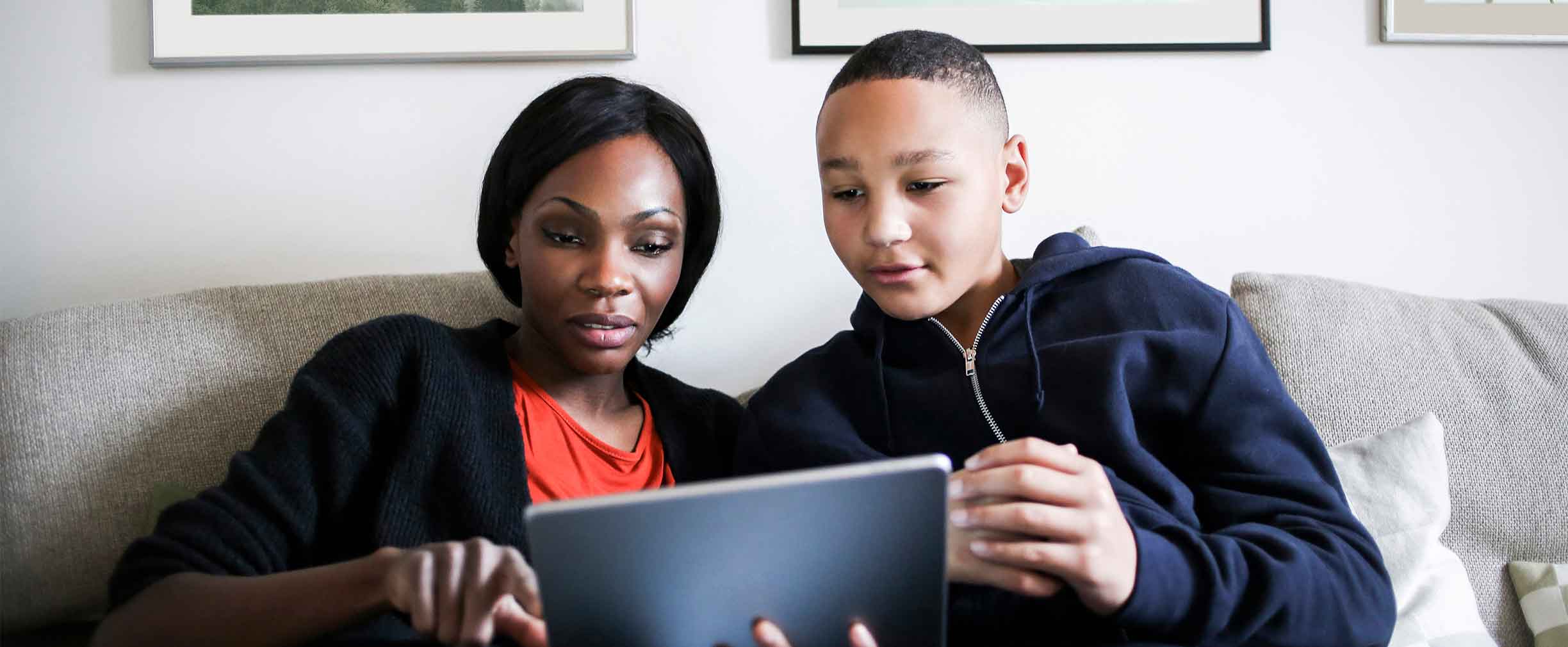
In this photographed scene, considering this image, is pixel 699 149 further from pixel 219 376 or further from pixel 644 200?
pixel 219 376

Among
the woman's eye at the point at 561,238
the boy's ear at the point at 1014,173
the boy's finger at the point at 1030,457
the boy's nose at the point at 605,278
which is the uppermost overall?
the boy's ear at the point at 1014,173

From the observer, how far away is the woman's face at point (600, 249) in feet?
3.94

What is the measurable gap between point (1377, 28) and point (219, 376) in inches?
65.6

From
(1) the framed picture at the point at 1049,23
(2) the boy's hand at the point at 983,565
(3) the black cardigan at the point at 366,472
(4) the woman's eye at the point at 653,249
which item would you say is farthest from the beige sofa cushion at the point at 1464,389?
(3) the black cardigan at the point at 366,472

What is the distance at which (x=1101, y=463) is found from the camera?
1.06 metres

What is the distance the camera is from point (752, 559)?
2.38ft

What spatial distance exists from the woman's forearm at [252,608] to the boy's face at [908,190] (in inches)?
21.2

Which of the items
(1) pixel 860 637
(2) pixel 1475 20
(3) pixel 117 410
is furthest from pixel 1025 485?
(2) pixel 1475 20

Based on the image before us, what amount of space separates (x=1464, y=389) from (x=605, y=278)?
1.05m

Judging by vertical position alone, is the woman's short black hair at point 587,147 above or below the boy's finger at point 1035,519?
above

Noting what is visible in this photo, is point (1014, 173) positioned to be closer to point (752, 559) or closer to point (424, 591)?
point (752, 559)

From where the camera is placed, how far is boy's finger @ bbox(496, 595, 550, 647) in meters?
0.83

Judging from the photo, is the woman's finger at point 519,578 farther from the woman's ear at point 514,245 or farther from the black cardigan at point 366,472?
the woman's ear at point 514,245

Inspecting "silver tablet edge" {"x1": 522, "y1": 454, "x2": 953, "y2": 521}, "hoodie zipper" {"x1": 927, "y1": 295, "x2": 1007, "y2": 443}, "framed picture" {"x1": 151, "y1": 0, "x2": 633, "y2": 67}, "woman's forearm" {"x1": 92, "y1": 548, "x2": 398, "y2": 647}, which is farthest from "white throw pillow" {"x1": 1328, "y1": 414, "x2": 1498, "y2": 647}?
"framed picture" {"x1": 151, "y1": 0, "x2": 633, "y2": 67}
